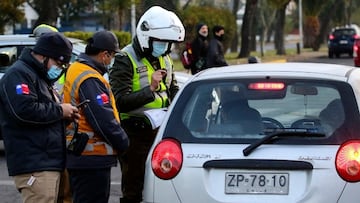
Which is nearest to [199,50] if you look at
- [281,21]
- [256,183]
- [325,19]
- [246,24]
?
[256,183]

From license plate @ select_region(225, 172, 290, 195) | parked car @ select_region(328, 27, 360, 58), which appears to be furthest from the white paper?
parked car @ select_region(328, 27, 360, 58)

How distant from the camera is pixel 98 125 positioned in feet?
17.4

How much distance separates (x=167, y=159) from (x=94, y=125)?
25.2 inches

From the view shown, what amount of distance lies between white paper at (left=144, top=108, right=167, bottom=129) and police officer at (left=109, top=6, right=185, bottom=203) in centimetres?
7

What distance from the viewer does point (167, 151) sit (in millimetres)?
5012

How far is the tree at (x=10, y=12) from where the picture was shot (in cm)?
2898

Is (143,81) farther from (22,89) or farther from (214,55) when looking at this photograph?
(214,55)

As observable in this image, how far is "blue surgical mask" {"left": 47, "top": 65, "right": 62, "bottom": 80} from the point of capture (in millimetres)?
5078

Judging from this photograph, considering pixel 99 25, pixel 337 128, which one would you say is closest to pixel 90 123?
pixel 337 128

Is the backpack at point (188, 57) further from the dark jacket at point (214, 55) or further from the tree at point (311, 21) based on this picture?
the tree at point (311, 21)

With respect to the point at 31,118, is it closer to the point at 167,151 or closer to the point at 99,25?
the point at 167,151

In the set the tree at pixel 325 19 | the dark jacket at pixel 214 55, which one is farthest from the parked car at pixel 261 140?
the tree at pixel 325 19

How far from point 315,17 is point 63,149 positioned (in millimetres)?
53241

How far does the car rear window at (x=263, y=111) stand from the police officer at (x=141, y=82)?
39.3 inches
